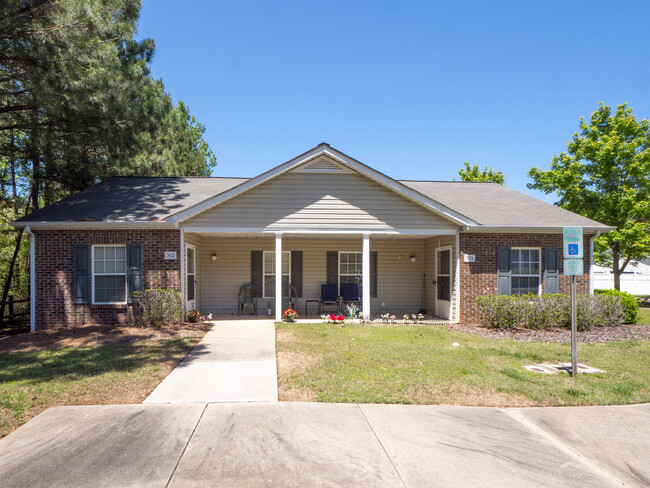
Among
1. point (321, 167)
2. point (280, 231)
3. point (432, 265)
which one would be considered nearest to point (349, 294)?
point (432, 265)

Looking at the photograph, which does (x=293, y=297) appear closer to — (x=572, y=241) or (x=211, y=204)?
(x=211, y=204)

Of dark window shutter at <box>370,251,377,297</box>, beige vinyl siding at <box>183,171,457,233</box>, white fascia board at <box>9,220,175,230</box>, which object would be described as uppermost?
beige vinyl siding at <box>183,171,457,233</box>

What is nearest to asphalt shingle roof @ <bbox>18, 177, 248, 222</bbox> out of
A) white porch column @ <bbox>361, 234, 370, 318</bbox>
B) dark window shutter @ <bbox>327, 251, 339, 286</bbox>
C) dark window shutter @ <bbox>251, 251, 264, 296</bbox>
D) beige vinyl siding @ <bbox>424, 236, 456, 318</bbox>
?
dark window shutter @ <bbox>251, 251, 264, 296</bbox>

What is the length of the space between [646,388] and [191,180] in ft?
45.7

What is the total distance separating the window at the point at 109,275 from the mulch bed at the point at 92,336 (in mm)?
839

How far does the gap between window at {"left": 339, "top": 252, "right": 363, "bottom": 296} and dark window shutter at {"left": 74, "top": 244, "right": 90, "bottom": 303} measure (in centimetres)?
762

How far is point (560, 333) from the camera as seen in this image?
402 inches

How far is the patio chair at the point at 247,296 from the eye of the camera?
13.4 meters

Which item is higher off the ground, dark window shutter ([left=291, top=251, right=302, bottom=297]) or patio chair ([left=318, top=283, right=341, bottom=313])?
dark window shutter ([left=291, top=251, right=302, bottom=297])

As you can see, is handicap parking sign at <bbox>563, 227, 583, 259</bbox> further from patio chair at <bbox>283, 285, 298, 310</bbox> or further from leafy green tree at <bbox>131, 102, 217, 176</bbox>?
leafy green tree at <bbox>131, 102, 217, 176</bbox>

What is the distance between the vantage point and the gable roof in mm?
10664

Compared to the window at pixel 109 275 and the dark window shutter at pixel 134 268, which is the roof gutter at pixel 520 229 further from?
the window at pixel 109 275

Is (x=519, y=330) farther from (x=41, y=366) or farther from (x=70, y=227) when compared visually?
(x=70, y=227)

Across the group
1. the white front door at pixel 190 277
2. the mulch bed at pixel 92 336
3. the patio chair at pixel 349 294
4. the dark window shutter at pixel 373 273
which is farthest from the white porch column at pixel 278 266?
the dark window shutter at pixel 373 273
